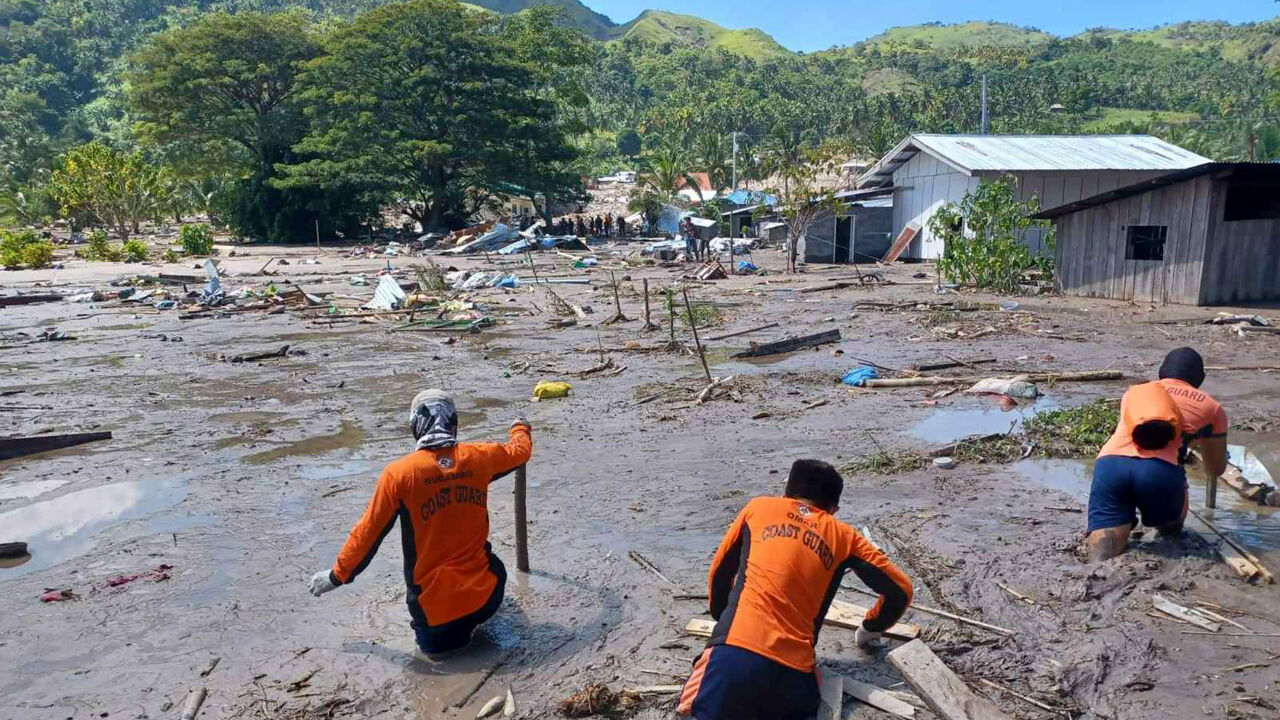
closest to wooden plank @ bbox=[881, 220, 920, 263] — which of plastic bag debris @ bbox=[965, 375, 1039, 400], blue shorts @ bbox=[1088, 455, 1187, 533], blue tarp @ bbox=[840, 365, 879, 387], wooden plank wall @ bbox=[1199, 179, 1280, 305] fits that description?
wooden plank wall @ bbox=[1199, 179, 1280, 305]

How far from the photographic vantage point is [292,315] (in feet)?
62.5

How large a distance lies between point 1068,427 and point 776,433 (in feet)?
8.88

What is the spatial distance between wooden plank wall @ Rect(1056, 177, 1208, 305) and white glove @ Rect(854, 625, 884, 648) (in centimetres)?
1586

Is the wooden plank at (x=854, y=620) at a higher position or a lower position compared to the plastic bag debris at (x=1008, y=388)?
lower

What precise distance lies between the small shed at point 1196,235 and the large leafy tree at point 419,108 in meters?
29.0

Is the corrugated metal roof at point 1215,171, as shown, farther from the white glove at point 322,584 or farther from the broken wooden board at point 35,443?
the broken wooden board at point 35,443

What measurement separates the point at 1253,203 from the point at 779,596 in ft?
58.7

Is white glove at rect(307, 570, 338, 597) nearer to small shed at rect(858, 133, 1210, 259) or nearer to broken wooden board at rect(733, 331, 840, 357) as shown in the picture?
broken wooden board at rect(733, 331, 840, 357)

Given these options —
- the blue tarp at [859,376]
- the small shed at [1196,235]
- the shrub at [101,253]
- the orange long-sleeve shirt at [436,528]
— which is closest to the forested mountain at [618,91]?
the shrub at [101,253]

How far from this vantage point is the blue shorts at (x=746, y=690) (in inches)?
123

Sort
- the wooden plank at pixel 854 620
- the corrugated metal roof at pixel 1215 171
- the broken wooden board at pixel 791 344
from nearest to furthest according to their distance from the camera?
1. the wooden plank at pixel 854 620
2. the broken wooden board at pixel 791 344
3. the corrugated metal roof at pixel 1215 171

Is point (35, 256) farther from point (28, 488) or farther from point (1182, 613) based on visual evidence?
point (1182, 613)

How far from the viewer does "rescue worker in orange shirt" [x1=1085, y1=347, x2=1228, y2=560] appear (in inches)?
191

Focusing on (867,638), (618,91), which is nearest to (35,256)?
(867,638)
